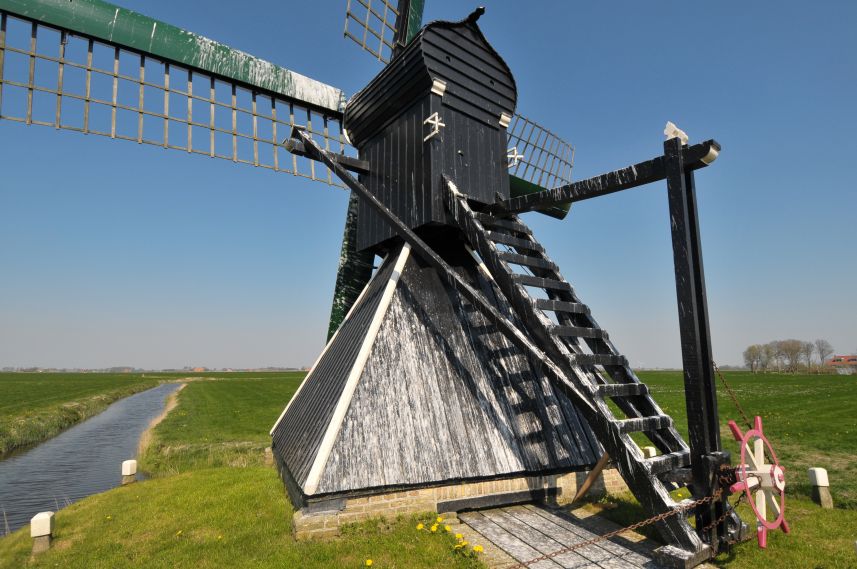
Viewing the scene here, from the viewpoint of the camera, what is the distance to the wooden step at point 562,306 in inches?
268

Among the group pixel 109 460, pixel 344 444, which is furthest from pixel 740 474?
pixel 109 460

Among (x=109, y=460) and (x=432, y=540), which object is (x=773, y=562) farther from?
(x=109, y=460)

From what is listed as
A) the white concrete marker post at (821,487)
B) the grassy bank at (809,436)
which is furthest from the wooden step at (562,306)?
the grassy bank at (809,436)

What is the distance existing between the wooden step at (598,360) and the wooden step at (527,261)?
183 centimetres

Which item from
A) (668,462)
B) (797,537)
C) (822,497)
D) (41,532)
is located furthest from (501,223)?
(41,532)

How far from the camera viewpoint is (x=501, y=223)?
8.24 meters

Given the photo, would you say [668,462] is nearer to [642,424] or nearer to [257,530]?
[642,424]

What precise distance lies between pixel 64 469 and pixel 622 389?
57.6 feet

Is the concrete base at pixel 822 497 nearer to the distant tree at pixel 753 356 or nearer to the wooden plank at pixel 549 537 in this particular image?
the wooden plank at pixel 549 537

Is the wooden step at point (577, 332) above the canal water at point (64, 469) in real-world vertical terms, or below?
above

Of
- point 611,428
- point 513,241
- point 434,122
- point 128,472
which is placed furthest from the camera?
point 128,472

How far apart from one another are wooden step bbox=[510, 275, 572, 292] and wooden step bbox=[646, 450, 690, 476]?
2808mm

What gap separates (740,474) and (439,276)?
5.51 m

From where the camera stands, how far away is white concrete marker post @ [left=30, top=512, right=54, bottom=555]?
276 inches
